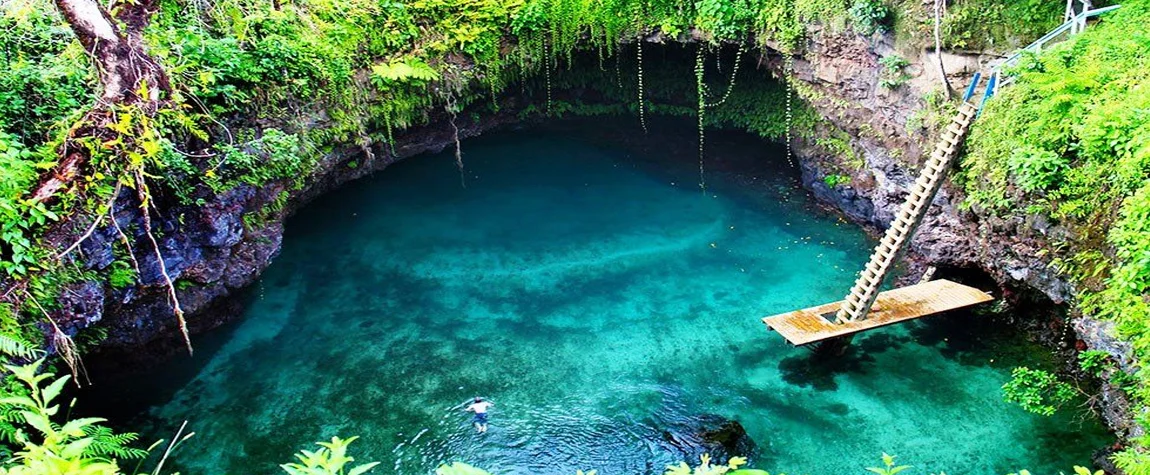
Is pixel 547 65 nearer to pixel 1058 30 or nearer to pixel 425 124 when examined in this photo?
pixel 425 124

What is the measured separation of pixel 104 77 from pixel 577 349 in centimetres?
735

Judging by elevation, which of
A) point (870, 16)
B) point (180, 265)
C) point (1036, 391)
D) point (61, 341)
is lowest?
point (1036, 391)

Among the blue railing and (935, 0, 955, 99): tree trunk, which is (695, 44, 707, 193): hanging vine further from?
the blue railing

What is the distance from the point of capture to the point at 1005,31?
11414 millimetres

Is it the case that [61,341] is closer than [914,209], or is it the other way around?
[61,341]

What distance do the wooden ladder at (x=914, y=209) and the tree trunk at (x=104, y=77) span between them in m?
9.82

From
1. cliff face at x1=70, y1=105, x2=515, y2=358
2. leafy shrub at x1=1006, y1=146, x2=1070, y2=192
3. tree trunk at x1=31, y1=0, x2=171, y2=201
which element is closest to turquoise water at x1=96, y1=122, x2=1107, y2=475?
cliff face at x1=70, y1=105, x2=515, y2=358

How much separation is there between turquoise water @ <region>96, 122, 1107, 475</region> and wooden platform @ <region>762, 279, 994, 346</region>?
0.77m

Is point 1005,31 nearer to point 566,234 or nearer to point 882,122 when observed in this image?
point 882,122

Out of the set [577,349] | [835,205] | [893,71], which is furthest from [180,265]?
[835,205]

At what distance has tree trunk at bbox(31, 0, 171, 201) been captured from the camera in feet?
28.3

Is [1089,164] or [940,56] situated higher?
[940,56]

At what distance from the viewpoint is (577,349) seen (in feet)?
38.2

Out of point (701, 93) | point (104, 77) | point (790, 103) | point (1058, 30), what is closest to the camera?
point (104, 77)
